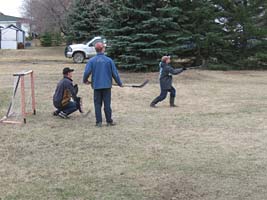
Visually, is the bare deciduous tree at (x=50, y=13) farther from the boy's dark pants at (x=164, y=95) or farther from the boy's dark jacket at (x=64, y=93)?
the boy's dark jacket at (x=64, y=93)

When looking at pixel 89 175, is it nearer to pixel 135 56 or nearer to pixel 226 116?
pixel 226 116

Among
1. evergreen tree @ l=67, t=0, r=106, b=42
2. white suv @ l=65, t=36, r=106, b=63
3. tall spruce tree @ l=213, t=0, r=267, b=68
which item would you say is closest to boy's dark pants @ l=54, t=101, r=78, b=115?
tall spruce tree @ l=213, t=0, r=267, b=68

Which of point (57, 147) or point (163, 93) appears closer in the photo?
point (57, 147)

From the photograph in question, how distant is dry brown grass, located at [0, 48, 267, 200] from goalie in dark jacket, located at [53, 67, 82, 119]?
26cm

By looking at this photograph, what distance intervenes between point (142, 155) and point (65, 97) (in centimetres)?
412

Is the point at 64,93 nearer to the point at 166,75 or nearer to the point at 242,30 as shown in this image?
the point at 166,75

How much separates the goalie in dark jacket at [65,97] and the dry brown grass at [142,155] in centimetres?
26

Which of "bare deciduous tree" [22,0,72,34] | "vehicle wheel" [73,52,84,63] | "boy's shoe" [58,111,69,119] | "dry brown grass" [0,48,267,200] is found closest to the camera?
"dry brown grass" [0,48,267,200]

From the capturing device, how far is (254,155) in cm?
761

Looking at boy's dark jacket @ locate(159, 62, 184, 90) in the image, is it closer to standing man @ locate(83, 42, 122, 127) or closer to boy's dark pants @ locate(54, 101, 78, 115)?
boy's dark pants @ locate(54, 101, 78, 115)

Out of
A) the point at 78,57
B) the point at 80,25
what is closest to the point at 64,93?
the point at 78,57

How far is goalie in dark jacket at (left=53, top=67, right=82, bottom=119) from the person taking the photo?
1100cm

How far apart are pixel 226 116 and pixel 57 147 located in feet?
16.8

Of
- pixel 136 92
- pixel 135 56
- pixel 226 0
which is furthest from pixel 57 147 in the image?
pixel 226 0
